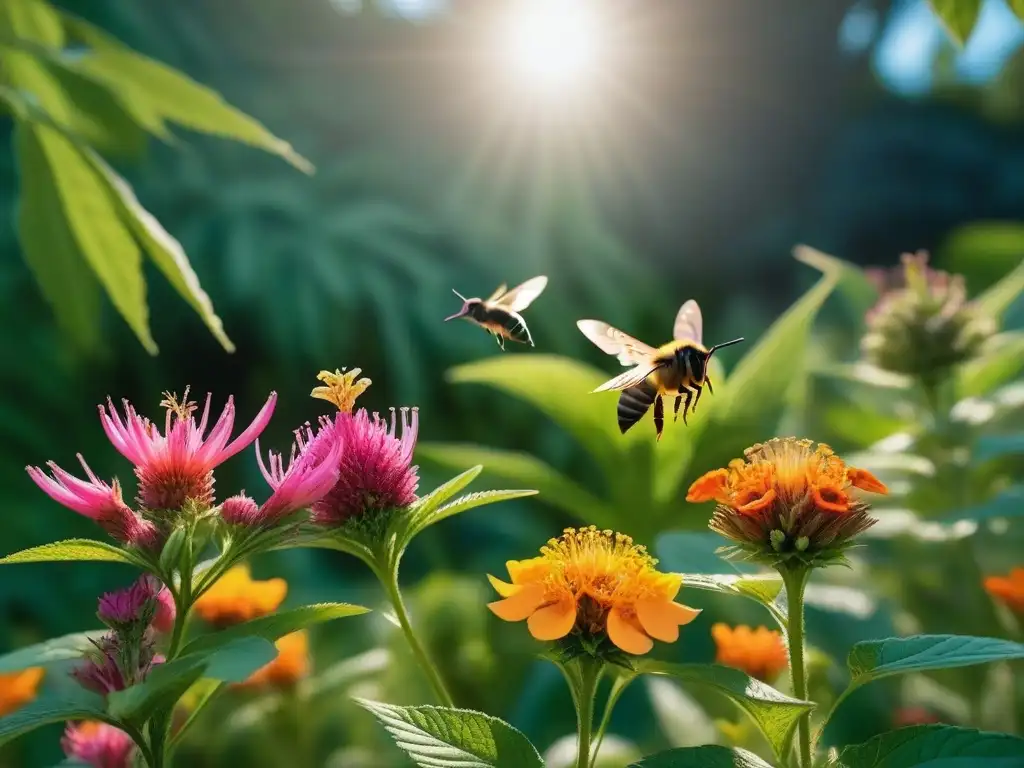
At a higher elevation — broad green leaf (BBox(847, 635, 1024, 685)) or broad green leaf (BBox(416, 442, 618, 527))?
broad green leaf (BBox(416, 442, 618, 527))

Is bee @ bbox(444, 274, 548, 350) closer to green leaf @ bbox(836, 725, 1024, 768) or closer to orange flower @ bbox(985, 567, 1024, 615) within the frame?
green leaf @ bbox(836, 725, 1024, 768)

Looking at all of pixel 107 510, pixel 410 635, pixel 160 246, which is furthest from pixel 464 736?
pixel 160 246

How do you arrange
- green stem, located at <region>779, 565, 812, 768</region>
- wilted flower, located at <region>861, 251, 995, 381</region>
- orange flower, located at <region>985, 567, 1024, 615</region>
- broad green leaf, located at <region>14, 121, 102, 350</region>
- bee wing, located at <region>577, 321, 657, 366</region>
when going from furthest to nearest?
wilted flower, located at <region>861, 251, 995, 381</region>
broad green leaf, located at <region>14, 121, 102, 350</region>
orange flower, located at <region>985, 567, 1024, 615</region>
bee wing, located at <region>577, 321, 657, 366</region>
green stem, located at <region>779, 565, 812, 768</region>

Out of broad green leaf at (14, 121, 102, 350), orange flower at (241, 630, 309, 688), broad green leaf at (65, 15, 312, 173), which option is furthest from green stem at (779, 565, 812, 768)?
broad green leaf at (14, 121, 102, 350)

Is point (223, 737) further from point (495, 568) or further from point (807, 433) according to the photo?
point (807, 433)

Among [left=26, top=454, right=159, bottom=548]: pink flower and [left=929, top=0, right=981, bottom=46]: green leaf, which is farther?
[left=929, top=0, right=981, bottom=46]: green leaf

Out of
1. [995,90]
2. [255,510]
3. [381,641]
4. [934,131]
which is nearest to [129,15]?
[381,641]
